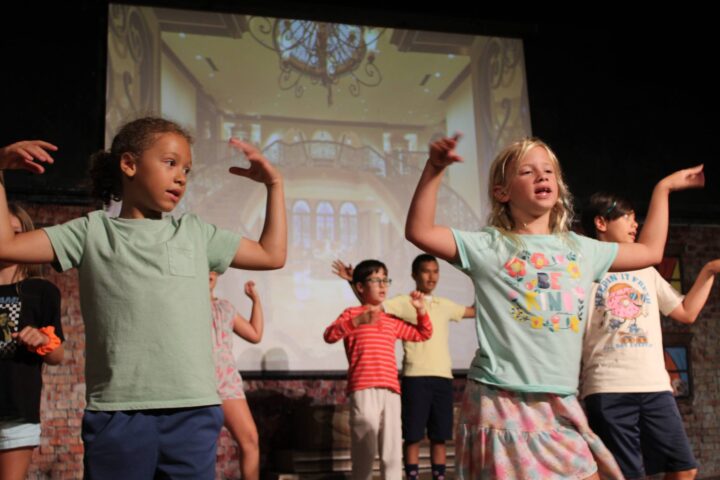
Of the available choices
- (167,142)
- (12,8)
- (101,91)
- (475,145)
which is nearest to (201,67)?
(101,91)

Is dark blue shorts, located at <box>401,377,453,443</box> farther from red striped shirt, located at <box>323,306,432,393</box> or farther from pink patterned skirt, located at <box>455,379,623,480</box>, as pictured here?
pink patterned skirt, located at <box>455,379,623,480</box>

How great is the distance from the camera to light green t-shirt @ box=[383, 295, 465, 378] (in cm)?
448

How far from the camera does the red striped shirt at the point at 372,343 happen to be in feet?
12.8

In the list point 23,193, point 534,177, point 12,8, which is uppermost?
point 12,8

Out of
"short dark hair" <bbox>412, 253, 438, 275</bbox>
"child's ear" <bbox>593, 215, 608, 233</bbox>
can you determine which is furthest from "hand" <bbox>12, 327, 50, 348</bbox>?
"short dark hair" <bbox>412, 253, 438, 275</bbox>

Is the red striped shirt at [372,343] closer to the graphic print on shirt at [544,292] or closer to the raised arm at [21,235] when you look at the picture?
the graphic print on shirt at [544,292]

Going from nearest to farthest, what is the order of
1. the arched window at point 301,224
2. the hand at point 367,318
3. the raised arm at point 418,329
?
the hand at point 367,318 < the raised arm at point 418,329 < the arched window at point 301,224

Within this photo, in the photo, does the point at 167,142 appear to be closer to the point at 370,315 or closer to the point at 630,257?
the point at 630,257

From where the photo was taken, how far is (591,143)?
6.25 m

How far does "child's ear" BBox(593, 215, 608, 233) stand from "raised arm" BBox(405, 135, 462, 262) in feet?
4.83

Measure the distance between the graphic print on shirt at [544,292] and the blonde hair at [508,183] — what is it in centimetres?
14

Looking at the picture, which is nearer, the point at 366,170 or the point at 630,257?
the point at 630,257

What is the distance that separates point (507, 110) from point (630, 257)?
4148mm

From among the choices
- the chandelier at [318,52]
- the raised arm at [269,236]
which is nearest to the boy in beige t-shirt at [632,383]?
the raised arm at [269,236]
